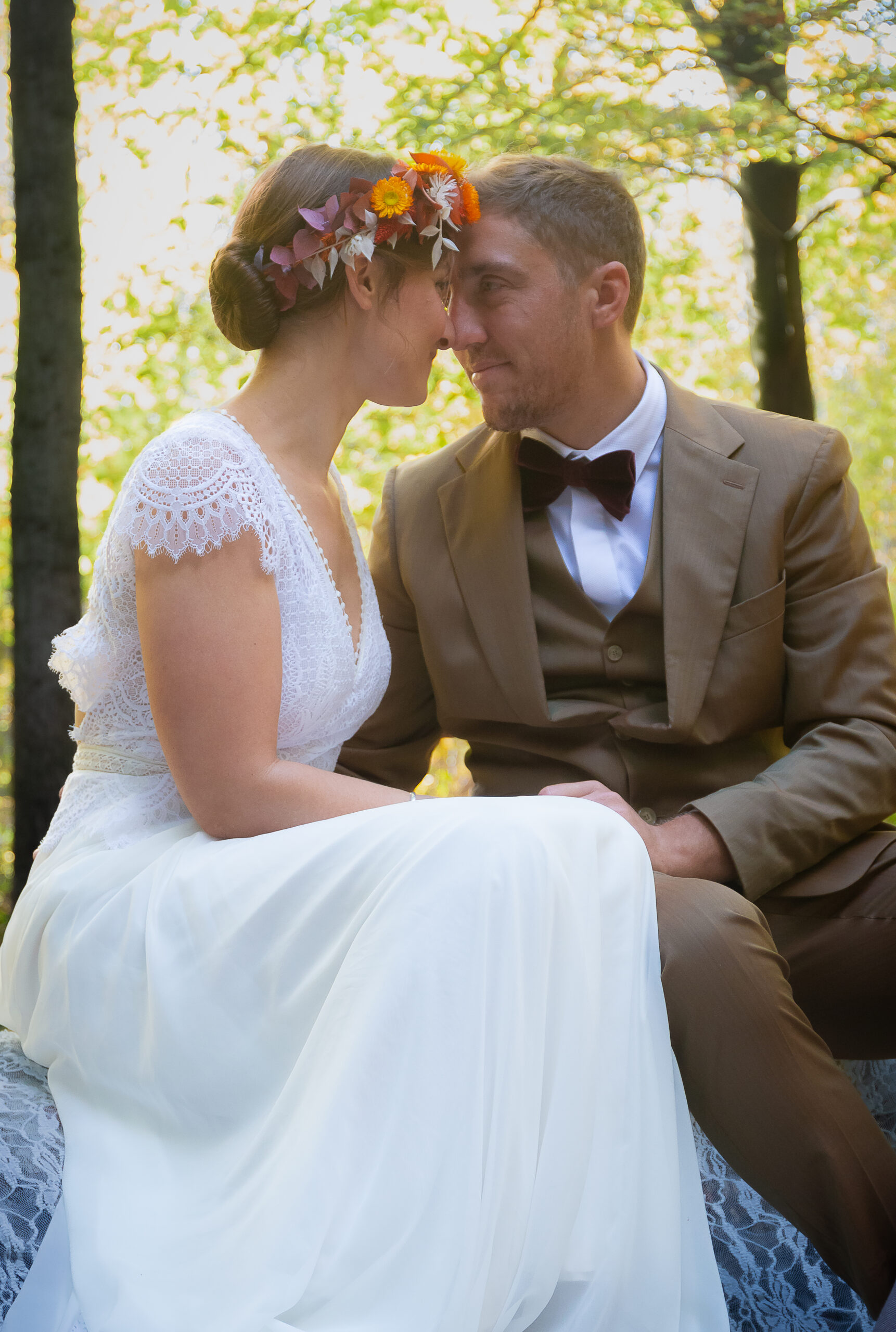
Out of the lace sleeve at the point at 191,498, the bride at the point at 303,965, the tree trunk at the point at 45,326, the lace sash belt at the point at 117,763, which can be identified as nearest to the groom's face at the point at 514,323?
the bride at the point at 303,965

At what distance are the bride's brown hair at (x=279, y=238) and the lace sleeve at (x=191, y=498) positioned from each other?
0.30m

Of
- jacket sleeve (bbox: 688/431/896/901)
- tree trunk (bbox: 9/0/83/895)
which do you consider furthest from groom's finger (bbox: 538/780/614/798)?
tree trunk (bbox: 9/0/83/895)

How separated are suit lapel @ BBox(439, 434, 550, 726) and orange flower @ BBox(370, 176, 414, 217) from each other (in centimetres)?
60

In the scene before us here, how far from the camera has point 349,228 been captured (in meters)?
1.94

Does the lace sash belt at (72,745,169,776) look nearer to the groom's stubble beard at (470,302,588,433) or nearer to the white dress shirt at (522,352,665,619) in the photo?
the white dress shirt at (522,352,665,619)

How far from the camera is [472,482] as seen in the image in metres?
2.45

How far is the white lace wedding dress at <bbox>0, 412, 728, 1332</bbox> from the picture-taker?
1.33m

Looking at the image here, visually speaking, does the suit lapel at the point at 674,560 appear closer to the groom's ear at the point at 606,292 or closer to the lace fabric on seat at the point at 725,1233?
the groom's ear at the point at 606,292

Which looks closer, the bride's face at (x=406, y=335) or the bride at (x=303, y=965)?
the bride at (x=303, y=965)

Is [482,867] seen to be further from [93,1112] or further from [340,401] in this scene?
[340,401]

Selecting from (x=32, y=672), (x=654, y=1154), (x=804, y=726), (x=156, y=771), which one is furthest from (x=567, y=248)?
(x=32, y=672)

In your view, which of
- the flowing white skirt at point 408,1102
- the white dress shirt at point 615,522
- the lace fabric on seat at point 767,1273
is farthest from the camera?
the white dress shirt at point 615,522

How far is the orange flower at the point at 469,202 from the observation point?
218 cm

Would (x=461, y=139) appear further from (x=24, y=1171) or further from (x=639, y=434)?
(x=24, y=1171)
